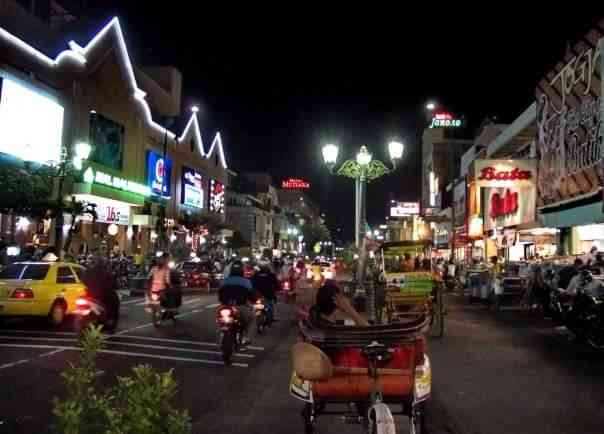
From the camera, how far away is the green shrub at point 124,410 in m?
3.90

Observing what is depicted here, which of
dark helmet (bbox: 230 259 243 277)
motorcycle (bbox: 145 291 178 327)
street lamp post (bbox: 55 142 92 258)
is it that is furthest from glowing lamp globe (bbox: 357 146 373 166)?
dark helmet (bbox: 230 259 243 277)

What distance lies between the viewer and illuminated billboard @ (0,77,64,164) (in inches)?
1196

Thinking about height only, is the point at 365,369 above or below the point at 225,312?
below

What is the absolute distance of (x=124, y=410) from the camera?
4008mm

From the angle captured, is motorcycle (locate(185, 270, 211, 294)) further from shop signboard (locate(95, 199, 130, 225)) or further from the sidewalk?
the sidewalk

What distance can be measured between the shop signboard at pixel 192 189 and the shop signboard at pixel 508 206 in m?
29.1

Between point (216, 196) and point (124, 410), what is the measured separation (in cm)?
7300

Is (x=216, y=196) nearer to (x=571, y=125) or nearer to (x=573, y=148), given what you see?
(x=571, y=125)

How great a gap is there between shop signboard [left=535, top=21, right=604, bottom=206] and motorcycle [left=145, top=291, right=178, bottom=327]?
44.4 feet

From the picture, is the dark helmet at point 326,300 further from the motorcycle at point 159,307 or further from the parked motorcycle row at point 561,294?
the motorcycle at point 159,307

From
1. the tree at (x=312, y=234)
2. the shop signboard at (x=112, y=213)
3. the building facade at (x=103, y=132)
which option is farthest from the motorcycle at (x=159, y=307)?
the tree at (x=312, y=234)

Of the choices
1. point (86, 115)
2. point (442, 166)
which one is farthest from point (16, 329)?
point (442, 166)

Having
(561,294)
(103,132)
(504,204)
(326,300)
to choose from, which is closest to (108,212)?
(103,132)

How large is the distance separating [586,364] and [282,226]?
395ft
